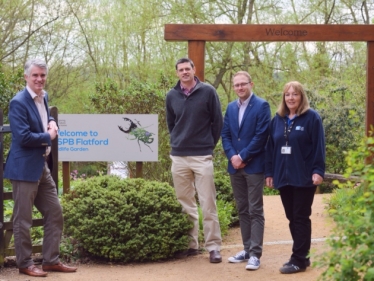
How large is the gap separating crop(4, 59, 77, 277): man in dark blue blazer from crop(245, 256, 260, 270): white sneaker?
6.20 feet

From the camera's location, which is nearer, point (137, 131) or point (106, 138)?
point (137, 131)

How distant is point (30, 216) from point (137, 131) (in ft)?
8.37

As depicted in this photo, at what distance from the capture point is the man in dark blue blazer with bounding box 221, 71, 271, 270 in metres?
6.69

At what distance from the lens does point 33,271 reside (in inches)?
257

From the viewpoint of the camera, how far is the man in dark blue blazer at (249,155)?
22.0 feet

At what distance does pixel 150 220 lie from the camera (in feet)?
23.8

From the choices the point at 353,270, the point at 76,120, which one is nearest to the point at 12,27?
the point at 76,120

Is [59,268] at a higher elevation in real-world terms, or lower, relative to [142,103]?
lower

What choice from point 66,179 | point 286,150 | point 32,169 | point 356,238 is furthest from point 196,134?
point 356,238

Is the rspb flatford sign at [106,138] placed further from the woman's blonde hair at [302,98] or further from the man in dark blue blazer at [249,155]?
the woman's blonde hair at [302,98]

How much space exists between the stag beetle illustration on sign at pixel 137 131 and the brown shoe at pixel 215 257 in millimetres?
2104

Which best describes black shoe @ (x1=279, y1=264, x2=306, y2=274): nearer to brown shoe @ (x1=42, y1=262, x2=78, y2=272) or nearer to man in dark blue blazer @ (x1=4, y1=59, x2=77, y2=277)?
brown shoe @ (x1=42, y1=262, x2=78, y2=272)

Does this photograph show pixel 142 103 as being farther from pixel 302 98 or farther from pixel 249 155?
pixel 302 98

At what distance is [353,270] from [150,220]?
389cm
